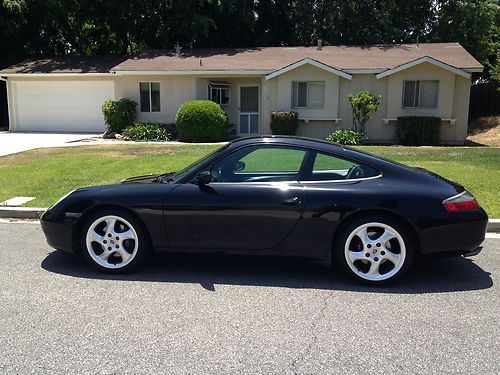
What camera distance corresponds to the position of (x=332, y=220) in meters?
4.46

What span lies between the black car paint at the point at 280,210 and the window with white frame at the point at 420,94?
1530 centimetres

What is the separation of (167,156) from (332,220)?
30.2 ft

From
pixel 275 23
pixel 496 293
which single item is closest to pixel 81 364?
pixel 496 293

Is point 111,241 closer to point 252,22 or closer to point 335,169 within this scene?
point 335,169

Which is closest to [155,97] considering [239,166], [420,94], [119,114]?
[119,114]

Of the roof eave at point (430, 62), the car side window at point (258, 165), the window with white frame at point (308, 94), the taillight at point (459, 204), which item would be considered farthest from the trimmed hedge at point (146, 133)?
the taillight at point (459, 204)

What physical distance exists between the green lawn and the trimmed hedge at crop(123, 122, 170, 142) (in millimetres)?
3472

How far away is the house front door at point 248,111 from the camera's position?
21.2 m

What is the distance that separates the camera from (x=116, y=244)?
15.7ft

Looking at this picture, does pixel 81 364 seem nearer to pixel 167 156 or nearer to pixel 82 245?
pixel 82 245

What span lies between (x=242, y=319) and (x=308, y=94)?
16692mm

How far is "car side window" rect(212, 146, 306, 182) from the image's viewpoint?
479cm

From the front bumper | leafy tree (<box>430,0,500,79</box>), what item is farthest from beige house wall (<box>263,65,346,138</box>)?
the front bumper

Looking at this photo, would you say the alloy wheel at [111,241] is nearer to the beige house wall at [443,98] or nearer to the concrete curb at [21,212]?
the concrete curb at [21,212]
